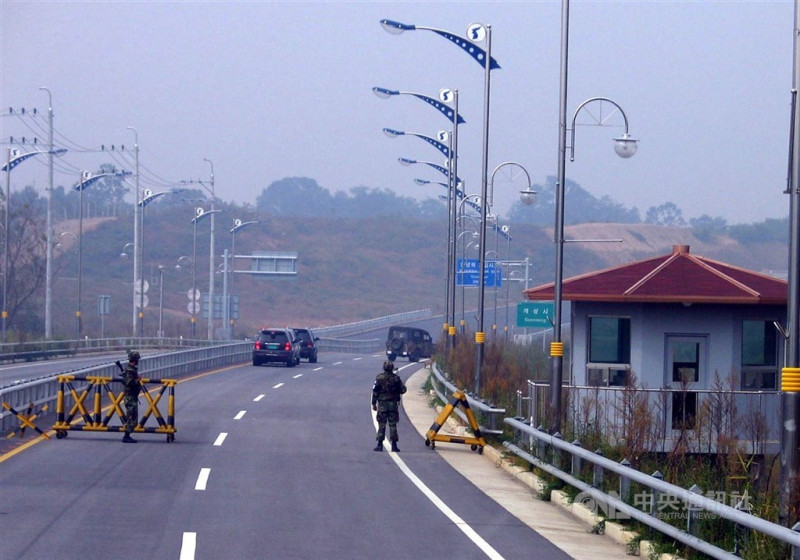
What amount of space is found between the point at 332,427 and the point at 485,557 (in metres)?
14.3

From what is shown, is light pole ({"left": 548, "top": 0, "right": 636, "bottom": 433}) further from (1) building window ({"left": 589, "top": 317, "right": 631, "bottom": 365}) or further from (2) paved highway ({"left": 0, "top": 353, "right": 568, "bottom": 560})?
(1) building window ({"left": 589, "top": 317, "right": 631, "bottom": 365})

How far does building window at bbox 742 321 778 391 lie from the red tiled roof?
1094 millimetres

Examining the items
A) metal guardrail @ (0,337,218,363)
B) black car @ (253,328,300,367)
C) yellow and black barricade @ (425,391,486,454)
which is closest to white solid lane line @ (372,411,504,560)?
yellow and black barricade @ (425,391,486,454)

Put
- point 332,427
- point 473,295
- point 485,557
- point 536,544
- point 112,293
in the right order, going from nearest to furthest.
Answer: point 485,557
point 536,544
point 332,427
point 112,293
point 473,295

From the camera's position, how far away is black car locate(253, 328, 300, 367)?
50.5 metres

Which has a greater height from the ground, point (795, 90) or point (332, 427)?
point (795, 90)

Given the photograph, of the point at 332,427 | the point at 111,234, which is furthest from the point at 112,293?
the point at 332,427

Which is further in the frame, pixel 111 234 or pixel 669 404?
pixel 111 234

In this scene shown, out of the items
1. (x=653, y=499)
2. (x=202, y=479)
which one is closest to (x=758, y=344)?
(x=202, y=479)

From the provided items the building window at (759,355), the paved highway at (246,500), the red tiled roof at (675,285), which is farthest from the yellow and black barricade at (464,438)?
the building window at (759,355)

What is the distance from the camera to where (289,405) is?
100 ft

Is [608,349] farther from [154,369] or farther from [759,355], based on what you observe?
[154,369]

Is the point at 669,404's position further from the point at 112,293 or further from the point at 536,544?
the point at 112,293

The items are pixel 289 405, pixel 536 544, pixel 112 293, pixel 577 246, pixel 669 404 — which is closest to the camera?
pixel 536 544
